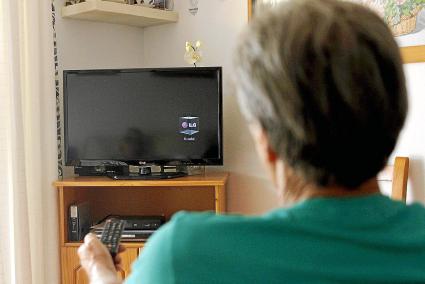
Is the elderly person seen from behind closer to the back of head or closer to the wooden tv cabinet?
the back of head

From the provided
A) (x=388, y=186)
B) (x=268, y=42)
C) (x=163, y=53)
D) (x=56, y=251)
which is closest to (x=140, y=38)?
(x=163, y=53)

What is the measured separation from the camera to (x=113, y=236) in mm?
1150

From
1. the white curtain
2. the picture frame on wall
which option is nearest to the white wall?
the picture frame on wall

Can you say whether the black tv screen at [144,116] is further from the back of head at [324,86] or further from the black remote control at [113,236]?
the back of head at [324,86]

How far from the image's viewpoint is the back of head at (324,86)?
0.70 metres

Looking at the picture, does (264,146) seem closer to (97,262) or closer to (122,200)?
(97,262)

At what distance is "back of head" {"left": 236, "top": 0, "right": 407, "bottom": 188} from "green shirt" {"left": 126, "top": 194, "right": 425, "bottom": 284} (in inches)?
2.7

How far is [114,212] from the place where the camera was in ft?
9.70

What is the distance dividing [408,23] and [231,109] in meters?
0.92

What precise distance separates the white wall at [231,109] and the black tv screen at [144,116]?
189 mm

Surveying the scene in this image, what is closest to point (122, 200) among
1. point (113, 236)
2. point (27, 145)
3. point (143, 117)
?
point (143, 117)

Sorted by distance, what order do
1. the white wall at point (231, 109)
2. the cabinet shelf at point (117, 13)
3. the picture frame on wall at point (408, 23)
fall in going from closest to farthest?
the picture frame on wall at point (408, 23) < the cabinet shelf at point (117, 13) < the white wall at point (231, 109)

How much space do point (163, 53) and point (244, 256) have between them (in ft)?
7.87

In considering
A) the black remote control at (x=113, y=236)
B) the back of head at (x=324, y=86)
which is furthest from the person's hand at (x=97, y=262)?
the back of head at (x=324, y=86)
